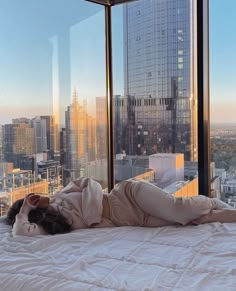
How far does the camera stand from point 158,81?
3.13 m

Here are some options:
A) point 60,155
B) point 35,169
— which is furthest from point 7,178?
point 60,155

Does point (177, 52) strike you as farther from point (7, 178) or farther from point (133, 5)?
point (7, 178)

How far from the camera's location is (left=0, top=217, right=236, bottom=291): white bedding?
1112 millimetres

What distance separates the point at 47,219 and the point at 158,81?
1796 mm

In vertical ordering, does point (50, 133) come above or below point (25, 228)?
above

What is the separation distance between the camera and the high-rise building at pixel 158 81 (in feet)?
9.68

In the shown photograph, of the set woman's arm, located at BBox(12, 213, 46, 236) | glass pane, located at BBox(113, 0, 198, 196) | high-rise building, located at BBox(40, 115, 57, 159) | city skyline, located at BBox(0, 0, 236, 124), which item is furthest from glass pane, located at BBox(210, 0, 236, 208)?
woman's arm, located at BBox(12, 213, 46, 236)

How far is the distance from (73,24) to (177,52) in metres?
0.95

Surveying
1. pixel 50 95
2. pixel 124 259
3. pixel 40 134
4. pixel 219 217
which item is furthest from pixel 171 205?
pixel 50 95

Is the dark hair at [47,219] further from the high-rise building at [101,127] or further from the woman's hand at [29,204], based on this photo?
the high-rise building at [101,127]

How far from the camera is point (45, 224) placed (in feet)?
5.89

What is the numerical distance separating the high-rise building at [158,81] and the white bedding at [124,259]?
143 centimetres

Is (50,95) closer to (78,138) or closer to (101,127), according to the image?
(78,138)

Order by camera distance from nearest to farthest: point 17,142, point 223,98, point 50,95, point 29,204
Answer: point 29,204, point 17,142, point 223,98, point 50,95
